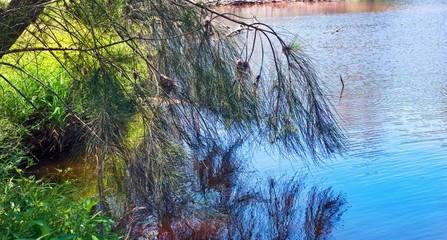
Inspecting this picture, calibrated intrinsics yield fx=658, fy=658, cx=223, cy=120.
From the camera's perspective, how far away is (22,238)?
2.31m

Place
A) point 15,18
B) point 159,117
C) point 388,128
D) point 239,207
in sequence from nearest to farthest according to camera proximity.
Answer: point 159,117, point 15,18, point 239,207, point 388,128

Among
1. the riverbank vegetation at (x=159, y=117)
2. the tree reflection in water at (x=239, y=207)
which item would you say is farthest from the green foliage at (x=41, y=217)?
the tree reflection in water at (x=239, y=207)

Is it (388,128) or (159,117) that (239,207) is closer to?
(159,117)

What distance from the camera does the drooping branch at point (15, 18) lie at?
265 cm

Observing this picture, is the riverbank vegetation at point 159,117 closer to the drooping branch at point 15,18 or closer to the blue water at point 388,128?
the drooping branch at point 15,18

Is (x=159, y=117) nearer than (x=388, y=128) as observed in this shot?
Yes

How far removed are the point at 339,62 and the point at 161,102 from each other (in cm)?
621

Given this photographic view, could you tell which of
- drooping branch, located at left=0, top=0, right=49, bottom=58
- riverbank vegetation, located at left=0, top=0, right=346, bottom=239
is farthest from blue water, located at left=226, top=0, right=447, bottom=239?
drooping branch, located at left=0, top=0, right=49, bottom=58

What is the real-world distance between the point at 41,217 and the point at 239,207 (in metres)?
1.56

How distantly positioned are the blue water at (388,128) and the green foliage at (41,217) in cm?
149

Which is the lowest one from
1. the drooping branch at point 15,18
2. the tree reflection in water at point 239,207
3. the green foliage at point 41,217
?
the tree reflection in water at point 239,207

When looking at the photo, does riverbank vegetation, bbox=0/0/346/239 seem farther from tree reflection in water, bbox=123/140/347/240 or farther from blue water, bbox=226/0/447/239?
Result: blue water, bbox=226/0/447/239

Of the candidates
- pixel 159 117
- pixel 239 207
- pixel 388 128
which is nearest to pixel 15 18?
pixel 159 117

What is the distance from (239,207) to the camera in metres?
3.89
